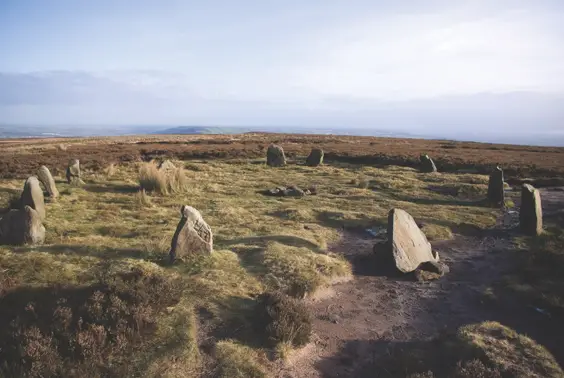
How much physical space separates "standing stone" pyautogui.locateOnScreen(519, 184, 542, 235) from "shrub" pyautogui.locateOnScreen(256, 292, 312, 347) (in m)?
11.2

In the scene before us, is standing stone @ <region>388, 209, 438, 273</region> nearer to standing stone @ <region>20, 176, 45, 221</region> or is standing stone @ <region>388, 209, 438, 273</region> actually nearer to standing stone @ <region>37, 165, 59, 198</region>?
standing stone @ <region>20, 176, 45, 221</region>

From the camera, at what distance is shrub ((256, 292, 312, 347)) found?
22.8 feet

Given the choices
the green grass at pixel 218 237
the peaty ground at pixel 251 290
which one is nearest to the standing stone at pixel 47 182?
the peaty ground at pixel 251 290

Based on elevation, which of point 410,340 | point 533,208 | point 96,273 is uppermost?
point 533,208

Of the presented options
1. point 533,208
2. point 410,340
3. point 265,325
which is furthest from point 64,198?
point 533,208

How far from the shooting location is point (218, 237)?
12336 mm

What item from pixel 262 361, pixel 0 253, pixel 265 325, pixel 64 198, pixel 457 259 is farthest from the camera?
pixel 64 198

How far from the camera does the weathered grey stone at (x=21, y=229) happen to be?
10.7m

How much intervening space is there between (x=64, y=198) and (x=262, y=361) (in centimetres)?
1426

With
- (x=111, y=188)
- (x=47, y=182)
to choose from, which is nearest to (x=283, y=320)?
(x=47, y=182)

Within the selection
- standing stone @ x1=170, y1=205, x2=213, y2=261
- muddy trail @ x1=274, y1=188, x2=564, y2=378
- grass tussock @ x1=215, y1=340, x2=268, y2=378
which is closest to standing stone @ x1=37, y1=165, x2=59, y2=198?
standing stone @ x1=170, y1=205, x2=213, y2=261

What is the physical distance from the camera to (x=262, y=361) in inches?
255

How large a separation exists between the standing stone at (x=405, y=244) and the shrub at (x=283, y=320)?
4102 millimetres

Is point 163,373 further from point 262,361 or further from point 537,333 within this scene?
point 537,333
